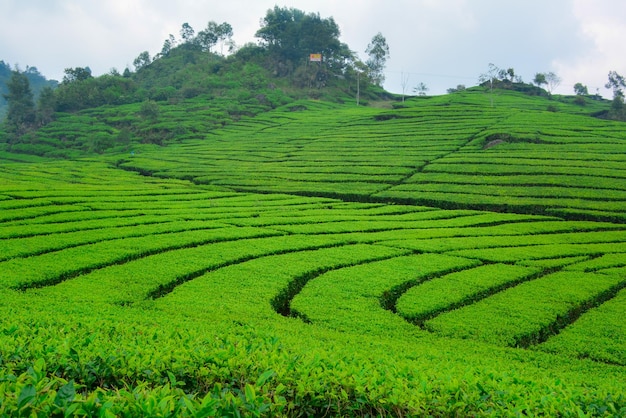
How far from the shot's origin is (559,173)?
31375 mm

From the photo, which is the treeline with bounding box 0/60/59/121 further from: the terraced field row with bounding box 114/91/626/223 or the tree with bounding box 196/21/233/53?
the terraced field row with bounding box 114/91/626/223

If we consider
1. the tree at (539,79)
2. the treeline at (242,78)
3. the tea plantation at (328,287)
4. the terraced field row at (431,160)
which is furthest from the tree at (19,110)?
the tree at (539,79)

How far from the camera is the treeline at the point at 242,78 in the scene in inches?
2985

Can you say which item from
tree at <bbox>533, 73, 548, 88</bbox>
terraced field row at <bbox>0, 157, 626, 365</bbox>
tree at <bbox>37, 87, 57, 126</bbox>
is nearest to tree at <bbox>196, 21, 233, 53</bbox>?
tree at <bbox>37, 87, 57, 126</bbox>

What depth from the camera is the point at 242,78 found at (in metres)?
81.8

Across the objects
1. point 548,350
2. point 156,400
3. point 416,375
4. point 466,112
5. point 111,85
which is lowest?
point 548,350

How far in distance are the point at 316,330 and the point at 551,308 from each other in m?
5.55

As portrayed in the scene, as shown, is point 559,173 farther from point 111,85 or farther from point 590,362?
point 111,85

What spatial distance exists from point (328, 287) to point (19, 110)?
73.6 m

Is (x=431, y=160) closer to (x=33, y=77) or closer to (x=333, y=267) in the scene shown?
(x=333, y=267)

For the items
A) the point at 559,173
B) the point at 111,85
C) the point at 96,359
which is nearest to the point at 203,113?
the point at 111,85

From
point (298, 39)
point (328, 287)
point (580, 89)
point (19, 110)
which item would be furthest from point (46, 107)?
point (580, 89)

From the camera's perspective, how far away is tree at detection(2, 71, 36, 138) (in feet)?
230

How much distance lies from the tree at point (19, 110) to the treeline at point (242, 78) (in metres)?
0.12
